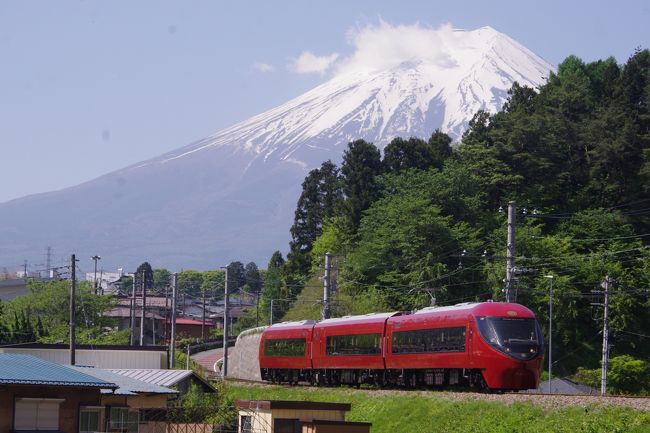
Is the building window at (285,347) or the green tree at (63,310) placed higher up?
the green tree at (63,310)

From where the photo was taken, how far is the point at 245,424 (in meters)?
32.2

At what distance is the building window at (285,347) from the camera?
52344 millimetres

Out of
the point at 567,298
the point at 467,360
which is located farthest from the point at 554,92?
the point at 467,360

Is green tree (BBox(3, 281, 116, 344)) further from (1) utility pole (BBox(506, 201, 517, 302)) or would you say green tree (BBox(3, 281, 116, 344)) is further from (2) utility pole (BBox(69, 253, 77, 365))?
(1) utility pole (BBox(506, 201, 517, 302))

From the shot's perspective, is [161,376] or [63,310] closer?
[161,376]

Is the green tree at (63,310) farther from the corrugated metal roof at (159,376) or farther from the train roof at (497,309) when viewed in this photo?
the train roof at (497,309)

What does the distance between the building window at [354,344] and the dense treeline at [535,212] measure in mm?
14417

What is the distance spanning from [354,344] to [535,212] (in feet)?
89.1

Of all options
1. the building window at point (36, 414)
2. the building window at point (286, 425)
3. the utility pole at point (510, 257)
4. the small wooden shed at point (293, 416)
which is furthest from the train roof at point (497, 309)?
the building window at point (36, 414)

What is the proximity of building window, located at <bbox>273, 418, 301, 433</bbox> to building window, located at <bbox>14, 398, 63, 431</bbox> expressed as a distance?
546 centimetres

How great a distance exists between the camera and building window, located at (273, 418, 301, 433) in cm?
3069

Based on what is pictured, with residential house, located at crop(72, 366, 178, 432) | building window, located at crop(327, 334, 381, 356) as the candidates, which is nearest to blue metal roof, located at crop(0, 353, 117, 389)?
residential house, located at crop(72, 366, 178, 432)

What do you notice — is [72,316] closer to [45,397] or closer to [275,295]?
[45,397]

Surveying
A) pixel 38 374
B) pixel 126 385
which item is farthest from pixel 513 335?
pixel 38 374
